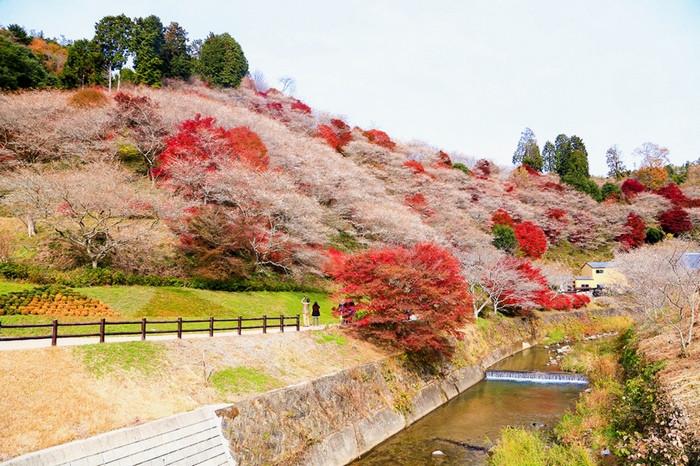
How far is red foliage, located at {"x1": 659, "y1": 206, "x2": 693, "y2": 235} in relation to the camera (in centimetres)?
7862

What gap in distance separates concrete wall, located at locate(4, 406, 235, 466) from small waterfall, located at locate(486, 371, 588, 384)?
22.9m

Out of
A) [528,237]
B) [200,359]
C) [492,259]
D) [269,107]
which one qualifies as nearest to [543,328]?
[492,259]

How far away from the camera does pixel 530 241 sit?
211 ft

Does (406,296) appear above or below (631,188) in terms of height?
below

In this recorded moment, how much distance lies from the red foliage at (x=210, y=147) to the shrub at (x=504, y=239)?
98.3 feet

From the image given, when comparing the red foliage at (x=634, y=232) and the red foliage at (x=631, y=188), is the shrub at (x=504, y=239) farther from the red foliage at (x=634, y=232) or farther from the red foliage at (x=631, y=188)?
the red foliage at (x=631, y=188)

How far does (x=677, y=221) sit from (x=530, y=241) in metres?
33.9

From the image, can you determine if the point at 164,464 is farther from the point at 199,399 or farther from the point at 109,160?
the point at 109,160

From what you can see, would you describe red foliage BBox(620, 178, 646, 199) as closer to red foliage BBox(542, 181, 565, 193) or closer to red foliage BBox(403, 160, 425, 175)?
red foliage BBox(542, 181, 565, 193)

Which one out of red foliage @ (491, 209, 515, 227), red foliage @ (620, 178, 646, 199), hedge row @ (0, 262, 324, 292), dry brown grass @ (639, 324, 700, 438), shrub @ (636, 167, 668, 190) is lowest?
dry brown grass @ (639, 324, 700, 438)

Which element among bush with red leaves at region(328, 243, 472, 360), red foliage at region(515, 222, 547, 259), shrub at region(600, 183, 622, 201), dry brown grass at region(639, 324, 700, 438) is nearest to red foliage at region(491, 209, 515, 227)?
red foliage at region(515, 222, 547, 259)

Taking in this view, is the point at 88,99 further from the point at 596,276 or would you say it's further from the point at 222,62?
the point at 596,276

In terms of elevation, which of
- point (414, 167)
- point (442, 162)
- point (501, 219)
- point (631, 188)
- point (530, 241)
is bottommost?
point (530, 241)

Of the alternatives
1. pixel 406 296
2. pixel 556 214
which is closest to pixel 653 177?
pixel 556 214
